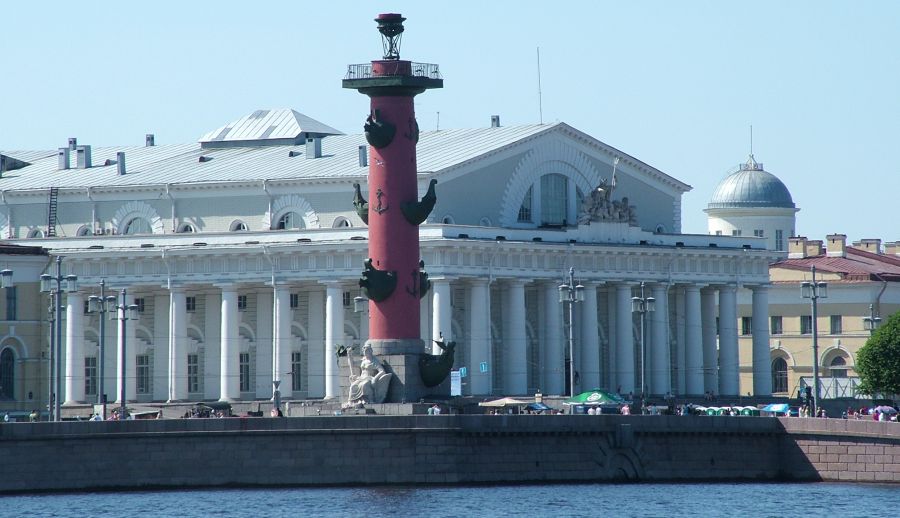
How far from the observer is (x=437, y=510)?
78.1 meters

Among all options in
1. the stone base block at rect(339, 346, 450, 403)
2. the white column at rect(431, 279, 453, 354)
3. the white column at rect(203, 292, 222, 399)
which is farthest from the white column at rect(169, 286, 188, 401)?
the stone base block at rect(339, 346, 450, 403)

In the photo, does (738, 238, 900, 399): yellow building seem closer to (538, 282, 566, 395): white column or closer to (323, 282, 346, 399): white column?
(538, 282, 566, 395): white column

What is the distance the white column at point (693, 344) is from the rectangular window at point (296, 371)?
18.0 meters

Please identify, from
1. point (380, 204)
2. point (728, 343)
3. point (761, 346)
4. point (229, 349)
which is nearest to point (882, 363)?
point (761, 346)

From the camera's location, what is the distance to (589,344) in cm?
11925

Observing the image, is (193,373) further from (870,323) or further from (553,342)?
(870,323)

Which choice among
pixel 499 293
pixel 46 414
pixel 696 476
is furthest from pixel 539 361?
pixel 696 476

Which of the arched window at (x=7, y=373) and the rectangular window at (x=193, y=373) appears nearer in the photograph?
the arched window at (x=7, y=373)

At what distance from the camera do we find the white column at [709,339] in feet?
414

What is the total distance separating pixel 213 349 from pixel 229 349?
2.34 m

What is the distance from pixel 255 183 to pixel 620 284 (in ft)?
52.7

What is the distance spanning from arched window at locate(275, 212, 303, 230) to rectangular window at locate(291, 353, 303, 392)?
20.8 feet

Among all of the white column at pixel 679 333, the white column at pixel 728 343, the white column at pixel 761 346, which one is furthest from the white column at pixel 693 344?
the white column at pixel 761 346

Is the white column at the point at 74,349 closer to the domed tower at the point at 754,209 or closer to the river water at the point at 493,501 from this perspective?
the river water at the point at 493,501
